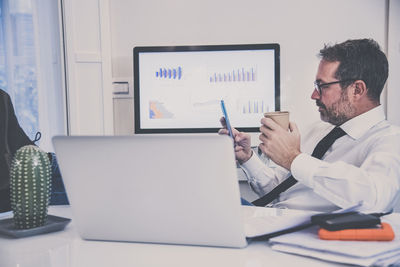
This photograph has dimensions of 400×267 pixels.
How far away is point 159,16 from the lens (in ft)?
9.24

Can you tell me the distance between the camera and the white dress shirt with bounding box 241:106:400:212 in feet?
3.84

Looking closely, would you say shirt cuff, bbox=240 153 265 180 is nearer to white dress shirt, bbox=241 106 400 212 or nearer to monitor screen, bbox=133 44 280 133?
white dress shirt, bbox=241 106 400 212

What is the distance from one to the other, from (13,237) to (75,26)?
219cm

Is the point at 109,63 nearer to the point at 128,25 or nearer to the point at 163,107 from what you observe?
the point at 128,25

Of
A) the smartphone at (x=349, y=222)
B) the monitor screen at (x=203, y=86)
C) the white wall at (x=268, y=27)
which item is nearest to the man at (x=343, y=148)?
the smartphone at (x=349, y=222)

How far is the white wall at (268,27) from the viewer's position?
268 centimetres

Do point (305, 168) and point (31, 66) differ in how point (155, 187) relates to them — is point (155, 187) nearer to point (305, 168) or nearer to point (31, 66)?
point (305, 168)

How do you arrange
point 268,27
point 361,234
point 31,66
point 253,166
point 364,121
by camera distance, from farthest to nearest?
point 31,66, point 268,27, point 253,166, point 364,121, point 361,234

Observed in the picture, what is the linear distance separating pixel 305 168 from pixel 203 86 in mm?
1238

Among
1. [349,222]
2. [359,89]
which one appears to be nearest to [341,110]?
[359,89]

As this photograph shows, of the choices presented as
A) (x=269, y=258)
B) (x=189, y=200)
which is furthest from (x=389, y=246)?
(x=189, y=200)

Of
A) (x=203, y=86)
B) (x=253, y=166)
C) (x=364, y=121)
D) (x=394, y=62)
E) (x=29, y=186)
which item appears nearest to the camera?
(x=29, y=186)

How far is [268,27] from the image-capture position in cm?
274

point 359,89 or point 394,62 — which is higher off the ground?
point 394,62
